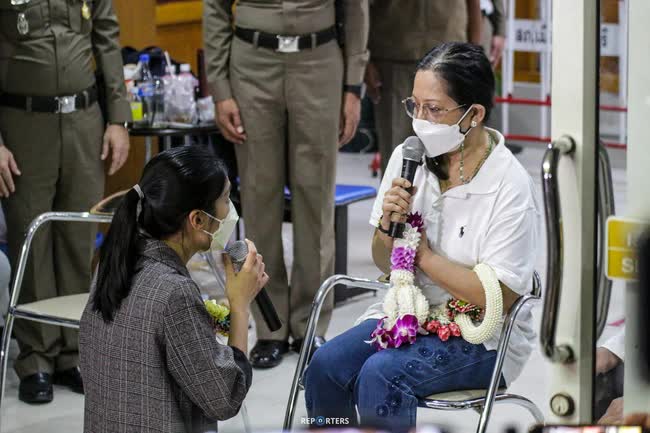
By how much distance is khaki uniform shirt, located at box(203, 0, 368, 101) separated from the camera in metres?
4.11

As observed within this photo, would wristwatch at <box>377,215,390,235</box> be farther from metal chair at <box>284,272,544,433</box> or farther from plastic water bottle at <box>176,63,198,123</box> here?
plastic water bottle at <box>176,63,198,123</box>

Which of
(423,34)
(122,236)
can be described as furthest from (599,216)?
(423,34)

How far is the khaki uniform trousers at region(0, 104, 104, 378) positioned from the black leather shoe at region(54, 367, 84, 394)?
0.03 meters

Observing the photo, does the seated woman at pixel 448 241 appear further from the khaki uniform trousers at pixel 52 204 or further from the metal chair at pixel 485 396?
the khaki uniform trousers at pixel 52 204

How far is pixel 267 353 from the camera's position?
4.25m

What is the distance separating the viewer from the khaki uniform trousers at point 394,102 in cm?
493

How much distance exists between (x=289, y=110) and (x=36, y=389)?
133 cm

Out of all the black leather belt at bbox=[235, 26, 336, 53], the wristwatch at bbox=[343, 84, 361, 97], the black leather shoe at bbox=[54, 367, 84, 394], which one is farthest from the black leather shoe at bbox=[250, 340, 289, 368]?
the black leather belt at bbox=[235, 26, 336, 53]

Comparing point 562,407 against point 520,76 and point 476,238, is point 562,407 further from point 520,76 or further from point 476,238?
point 520,76

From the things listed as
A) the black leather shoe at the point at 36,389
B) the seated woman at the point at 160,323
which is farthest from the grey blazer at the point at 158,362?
the black leather shoe at the point at 36,389

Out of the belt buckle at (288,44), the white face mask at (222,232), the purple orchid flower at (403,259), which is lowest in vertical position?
the purple orchid flower at (403,259)

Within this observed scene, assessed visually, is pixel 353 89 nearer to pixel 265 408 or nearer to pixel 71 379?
pixel 265 408

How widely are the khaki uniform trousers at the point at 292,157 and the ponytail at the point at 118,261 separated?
1.74 metres

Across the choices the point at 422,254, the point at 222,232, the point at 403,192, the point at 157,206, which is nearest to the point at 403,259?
the point at 422,254
